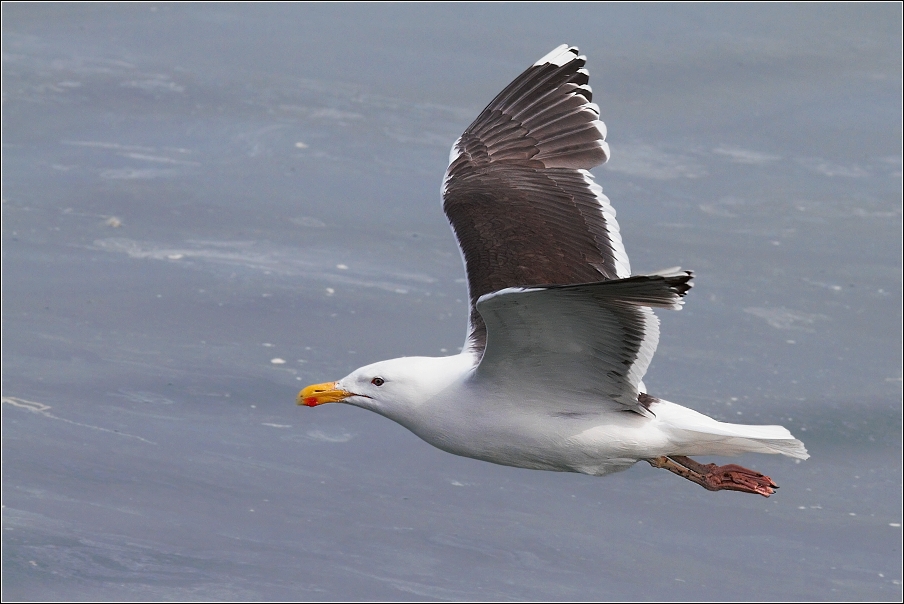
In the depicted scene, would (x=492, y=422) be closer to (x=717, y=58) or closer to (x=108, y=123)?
(x=108, y=123)

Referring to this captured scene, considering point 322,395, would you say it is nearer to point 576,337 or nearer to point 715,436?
point 576,337

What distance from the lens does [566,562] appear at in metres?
9.46

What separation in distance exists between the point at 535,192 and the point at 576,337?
1.77 m

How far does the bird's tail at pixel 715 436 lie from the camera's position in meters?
6.24

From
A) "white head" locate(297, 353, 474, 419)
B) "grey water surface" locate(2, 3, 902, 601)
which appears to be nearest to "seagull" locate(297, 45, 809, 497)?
"white head" locate(297, 353, 474, 419)

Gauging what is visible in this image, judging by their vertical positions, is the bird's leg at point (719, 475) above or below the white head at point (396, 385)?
below

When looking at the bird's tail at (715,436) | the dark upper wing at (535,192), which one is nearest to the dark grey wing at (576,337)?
the bird's tail at (715,436)

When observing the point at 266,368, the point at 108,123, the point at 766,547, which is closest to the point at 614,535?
the point at 766,547

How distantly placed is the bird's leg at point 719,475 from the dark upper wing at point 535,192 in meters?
0.91

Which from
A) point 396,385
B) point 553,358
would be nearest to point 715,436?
point 553,358

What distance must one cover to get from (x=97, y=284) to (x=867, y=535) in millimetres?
5583

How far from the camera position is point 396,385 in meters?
6.57

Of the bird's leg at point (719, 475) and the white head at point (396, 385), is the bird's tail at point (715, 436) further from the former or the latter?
the white head at point (396, 385)

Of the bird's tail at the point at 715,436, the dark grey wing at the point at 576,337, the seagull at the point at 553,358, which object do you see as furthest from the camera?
the bird's tail at the point at 715,436
